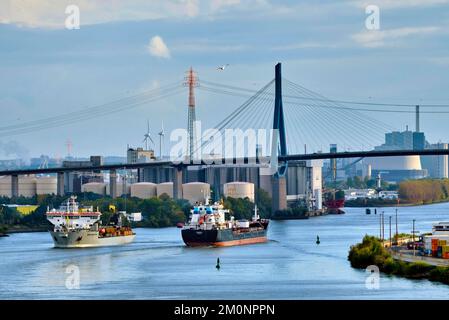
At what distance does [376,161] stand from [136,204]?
53.5 metres

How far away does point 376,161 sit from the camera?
8794cm

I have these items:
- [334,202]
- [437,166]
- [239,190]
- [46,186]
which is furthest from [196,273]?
[437,166]

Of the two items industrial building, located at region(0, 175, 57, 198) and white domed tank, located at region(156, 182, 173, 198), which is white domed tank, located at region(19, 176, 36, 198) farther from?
white domed tank, located at region(156, 182, 173, 198)

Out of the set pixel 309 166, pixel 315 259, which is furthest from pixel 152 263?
pixel 309 166

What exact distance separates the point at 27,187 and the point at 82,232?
22.4 m

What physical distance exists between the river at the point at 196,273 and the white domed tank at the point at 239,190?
657 inches

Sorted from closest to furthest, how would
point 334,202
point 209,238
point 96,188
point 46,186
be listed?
point 209,238
point 96,188
point 46,186
point 334,202

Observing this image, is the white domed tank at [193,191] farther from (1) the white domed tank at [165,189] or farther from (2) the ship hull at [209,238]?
(2) the ship hull at [209,238]

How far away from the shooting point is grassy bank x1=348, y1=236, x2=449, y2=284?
12977mm

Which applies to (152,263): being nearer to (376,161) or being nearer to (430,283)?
(430,283)

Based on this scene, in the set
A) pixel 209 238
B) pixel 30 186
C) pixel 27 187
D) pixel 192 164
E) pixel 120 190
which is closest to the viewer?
pixel 209 238

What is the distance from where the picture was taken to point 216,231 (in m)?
22.1

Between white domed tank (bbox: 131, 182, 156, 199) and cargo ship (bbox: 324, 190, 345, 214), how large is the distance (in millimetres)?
8148

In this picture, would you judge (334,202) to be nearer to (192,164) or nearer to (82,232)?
(192,164)
